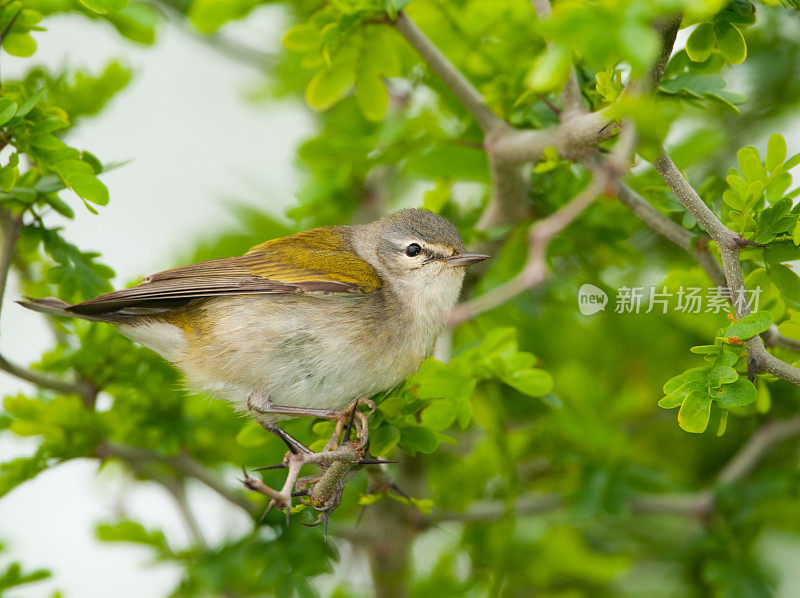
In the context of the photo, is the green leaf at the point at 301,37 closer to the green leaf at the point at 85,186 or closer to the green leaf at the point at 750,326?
the green leaf at the point at 85,186

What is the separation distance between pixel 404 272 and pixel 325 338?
1.98ft

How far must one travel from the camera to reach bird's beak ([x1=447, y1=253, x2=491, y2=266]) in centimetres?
312

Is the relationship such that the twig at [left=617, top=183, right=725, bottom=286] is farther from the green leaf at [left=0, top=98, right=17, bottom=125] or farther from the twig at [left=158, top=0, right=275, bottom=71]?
the twig at [left=158, top=0, right=275, bottom=71]

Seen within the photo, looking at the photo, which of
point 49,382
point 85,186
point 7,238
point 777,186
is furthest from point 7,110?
point 777,186

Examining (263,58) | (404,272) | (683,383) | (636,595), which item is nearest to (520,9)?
(404,272)

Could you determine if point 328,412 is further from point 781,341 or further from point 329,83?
point 781,341

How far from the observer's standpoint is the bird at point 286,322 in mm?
2883

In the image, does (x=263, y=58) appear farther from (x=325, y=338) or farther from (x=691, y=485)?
(x=691, y=485)

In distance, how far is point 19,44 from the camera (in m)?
2.52

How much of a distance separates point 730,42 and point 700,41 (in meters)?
0.08

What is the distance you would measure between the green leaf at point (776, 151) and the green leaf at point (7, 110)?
210 centimetres

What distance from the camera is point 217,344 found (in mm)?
3004

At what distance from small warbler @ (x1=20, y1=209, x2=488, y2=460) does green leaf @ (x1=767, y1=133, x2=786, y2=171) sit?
115cm

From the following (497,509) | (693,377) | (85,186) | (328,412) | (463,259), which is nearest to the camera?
(693,377)
